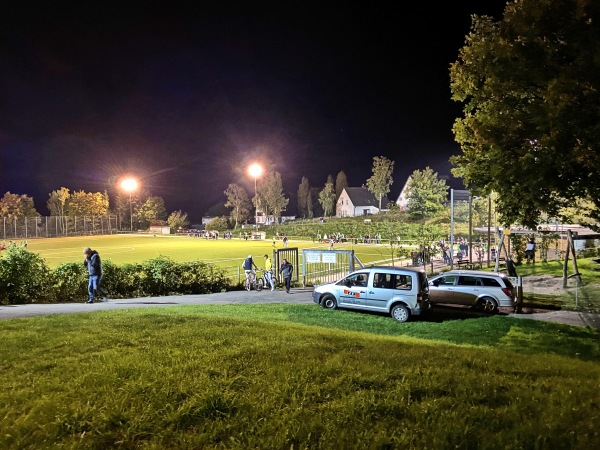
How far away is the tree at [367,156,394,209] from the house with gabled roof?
5215 mm

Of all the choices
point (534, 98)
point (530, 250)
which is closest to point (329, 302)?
point (534, 98)

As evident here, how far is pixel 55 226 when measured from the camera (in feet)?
263

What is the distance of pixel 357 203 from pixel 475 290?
304ft

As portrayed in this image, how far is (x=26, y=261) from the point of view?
49.8ft

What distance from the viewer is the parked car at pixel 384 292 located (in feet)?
43.5

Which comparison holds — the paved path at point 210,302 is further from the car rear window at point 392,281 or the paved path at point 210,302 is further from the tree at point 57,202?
the tree at point 57,202

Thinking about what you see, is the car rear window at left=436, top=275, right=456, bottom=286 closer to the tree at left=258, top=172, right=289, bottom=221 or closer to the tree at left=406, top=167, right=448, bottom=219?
the tree at left=406, top=167, right=448, bottom=219

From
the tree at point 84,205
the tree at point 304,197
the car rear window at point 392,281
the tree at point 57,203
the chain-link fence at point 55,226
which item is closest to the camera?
the car rear window at point 392,281

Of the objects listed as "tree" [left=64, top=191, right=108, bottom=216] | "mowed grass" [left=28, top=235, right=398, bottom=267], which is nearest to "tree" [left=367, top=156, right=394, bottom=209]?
"mowed grass" [left=28, top=235, right=398, bottom=267]

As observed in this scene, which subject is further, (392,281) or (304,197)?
(304,197)

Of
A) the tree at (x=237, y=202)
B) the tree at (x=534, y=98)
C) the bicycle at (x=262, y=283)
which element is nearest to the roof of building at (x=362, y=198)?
the tree at (x=237, y=202)

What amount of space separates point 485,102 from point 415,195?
63.7 metres

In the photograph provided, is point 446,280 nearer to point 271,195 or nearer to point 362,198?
point 362,198

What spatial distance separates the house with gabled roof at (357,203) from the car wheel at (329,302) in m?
91.2
